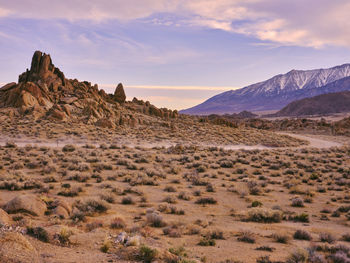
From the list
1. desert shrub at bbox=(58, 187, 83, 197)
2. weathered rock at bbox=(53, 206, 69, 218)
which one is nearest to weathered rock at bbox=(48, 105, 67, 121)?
desert shrub at bbox=(58, 187, 83, 197)

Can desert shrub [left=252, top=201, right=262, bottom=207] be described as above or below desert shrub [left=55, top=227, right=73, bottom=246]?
below

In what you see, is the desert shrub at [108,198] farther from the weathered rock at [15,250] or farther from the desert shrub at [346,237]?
the desert shrub at [346,237]

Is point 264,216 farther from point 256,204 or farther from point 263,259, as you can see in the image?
point 263,259

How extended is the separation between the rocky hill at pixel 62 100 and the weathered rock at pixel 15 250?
1613 inches

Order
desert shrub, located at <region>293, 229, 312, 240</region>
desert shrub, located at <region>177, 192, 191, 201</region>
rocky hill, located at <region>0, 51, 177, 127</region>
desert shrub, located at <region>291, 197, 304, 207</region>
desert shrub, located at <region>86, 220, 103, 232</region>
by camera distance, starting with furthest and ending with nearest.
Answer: rocky hill, located at <region>0, 51, 177, 127</region>, desert shrub, located at <region>177, 192, 191, 201</region>, desert shrub, located at <region>291, 197, 304, 207</region>, desert shrub, located at <region>293, 229, 312, 240</region>, desert shrub, located at <region>86, 220, 103, 232</region>

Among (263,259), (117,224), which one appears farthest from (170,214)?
(263,259)

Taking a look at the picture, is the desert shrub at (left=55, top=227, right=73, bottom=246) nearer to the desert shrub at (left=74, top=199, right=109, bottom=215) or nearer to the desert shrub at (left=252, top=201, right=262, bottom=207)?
the desert shrub at (left=74, top=199, right=109, bottom=215)

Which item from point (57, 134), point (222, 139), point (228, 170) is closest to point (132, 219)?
point (228, 170)

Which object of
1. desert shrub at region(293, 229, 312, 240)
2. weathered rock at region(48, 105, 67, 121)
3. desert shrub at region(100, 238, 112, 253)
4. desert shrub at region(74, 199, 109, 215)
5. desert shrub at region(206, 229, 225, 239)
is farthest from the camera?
weathered rock at region(48, 105, 67, 121)

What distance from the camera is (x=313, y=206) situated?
39.6ft

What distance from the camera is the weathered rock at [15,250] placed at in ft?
15.8

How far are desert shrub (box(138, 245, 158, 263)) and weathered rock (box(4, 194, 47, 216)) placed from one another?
4.59 metres

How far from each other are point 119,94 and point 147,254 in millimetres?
63814

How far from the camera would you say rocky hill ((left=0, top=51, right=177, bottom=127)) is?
46469 millimetres
